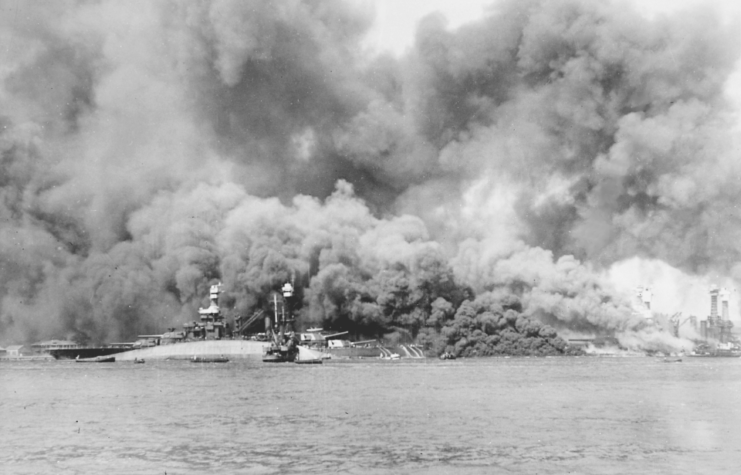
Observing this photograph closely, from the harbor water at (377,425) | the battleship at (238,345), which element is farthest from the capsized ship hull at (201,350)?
the harbor water at (377,425)

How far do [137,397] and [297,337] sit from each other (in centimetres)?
6236

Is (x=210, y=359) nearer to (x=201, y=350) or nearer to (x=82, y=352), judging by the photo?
(x=201, y=350)

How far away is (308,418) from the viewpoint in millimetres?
49844

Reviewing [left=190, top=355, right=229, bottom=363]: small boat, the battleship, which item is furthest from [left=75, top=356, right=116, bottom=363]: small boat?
[left=190, top=355, right=229, bottom=363]: small boat

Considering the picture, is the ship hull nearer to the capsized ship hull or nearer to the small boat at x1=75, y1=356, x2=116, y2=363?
the capsized ship hull

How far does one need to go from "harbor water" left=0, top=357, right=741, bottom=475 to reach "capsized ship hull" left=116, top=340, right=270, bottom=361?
49036 millimetres

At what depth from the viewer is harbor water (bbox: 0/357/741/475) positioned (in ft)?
116

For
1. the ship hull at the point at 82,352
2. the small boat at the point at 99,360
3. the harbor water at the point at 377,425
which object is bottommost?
the small boat at the point at 99,360

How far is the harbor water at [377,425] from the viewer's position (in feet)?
116

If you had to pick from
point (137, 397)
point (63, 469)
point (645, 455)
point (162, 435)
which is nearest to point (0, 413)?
point (137, 397)

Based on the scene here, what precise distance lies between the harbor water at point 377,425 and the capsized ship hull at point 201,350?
49036mm

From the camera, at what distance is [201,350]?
132 m

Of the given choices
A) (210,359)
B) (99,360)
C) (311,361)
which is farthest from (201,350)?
(311,361)

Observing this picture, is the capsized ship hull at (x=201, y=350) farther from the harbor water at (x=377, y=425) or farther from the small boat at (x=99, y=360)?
the harbor water at (x=377, y=425)
